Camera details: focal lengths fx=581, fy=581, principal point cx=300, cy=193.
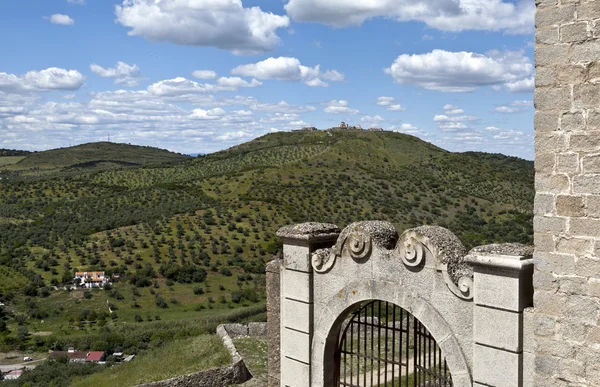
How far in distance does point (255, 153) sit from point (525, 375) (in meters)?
82.8

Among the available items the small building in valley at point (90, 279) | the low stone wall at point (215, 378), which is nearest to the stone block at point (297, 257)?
the low stone wall at point (215, 378)

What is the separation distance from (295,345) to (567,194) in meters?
4.71

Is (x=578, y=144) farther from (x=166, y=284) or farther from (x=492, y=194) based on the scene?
(x=492, y=194)

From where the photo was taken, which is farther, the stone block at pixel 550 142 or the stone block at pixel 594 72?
the stone block at pixel 550 142

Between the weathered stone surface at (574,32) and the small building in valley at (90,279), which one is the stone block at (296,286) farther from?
the small building in valley at (90,279)

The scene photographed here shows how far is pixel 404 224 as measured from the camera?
50.8 metres

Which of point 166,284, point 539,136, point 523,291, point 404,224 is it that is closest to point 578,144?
point 539,136

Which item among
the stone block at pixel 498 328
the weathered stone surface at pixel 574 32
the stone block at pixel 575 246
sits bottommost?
the stone block at pixel 498 328

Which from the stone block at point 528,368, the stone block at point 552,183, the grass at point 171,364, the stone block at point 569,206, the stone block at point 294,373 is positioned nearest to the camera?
the stone block at point 569,206

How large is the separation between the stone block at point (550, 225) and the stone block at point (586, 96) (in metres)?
1.01

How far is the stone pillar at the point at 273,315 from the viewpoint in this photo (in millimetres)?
9883

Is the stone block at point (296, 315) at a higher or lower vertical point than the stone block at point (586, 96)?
lower

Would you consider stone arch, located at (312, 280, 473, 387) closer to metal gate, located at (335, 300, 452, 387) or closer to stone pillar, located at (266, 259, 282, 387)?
metal gate, located at (335, 300, 452, 387)

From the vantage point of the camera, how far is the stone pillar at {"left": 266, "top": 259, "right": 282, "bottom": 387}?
9.88 meters
